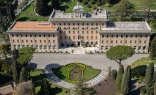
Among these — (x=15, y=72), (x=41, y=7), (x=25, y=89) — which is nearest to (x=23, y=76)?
(x=15, y=72)

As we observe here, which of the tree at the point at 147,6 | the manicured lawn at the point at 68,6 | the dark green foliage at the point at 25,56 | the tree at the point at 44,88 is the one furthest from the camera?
the manicured lawn at the point at 68,6

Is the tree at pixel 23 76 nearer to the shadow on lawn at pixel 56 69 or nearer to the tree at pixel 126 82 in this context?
the shadow on lawn at pixel 56 69

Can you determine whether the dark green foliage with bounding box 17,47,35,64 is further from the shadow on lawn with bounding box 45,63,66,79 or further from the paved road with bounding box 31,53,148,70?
the shadow on lawn with bounding box 45,63,66,79

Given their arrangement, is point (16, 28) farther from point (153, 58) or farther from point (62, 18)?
point (153, 58)

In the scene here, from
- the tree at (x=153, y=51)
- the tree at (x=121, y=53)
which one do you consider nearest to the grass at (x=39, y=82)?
the tree at (x=121, y=53)

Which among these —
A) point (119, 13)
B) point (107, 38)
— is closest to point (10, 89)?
point (107, 38)

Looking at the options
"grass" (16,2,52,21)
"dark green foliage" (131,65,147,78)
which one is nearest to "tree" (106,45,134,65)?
"dark green foliage" (131,65,147,78)
